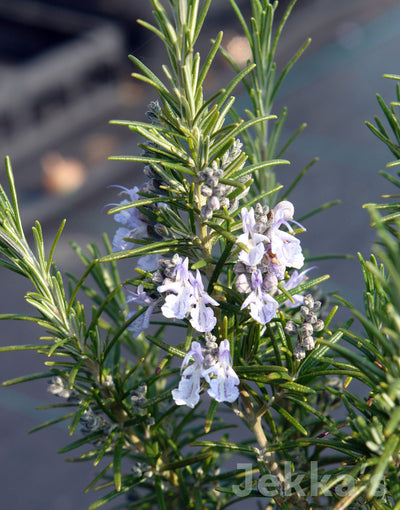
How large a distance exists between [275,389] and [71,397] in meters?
0.22

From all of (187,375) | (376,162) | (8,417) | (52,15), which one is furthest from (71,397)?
(52,15)

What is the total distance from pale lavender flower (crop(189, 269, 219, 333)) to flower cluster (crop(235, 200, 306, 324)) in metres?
0.03

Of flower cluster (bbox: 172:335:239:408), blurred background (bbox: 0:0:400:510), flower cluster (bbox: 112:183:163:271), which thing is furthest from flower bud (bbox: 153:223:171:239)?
blurred background (bbox: 0:0:400:510)

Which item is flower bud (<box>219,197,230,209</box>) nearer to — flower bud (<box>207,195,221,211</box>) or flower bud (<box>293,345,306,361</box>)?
flower bud (<box>207,195,221,211</box>)

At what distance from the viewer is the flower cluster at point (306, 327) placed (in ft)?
1.59

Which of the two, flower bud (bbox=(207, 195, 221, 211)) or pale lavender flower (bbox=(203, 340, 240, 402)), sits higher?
flower bud (bbox=(207, 195, 221, 211))

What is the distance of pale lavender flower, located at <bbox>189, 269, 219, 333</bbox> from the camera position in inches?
18.6

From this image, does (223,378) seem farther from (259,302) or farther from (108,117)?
(108,117)

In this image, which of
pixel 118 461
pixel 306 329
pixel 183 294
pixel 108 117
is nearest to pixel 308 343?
pixel 306 329

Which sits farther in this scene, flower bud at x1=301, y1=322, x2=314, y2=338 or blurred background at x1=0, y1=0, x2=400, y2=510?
blurred background at x1=0, y1=0, x2=400, y2=510

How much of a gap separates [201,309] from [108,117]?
2.33 m

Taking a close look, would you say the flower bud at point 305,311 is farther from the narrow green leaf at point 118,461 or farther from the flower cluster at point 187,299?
the narrow green leaf at point 118,461

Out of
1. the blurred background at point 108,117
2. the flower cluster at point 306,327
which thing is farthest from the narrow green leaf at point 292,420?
the blurred background at point 108,117

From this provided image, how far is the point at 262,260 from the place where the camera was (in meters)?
0.48
